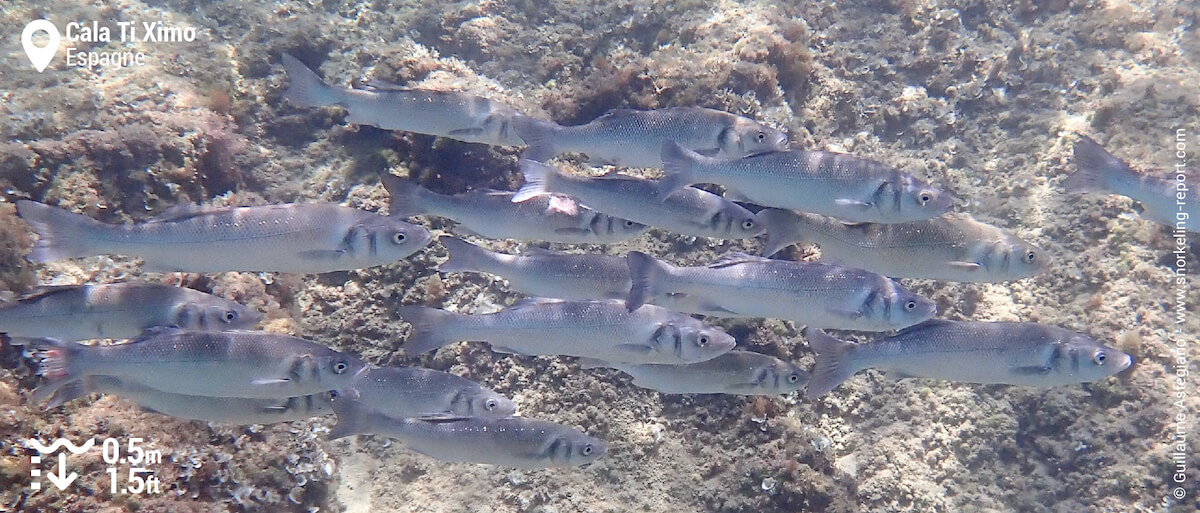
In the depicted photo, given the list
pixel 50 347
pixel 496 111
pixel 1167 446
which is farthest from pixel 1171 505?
pixel 50 347

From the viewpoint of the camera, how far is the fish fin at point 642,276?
371 centimetres

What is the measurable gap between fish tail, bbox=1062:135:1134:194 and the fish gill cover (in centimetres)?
3

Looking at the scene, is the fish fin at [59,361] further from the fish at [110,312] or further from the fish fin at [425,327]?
the fish fin at [425,327]

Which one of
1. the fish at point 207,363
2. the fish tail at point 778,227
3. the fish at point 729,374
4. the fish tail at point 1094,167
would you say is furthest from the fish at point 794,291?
the fish tail at point 1094,167

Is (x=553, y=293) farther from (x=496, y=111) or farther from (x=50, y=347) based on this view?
(x=50, y=347)

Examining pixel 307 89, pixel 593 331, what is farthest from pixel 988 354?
pixel 307 89

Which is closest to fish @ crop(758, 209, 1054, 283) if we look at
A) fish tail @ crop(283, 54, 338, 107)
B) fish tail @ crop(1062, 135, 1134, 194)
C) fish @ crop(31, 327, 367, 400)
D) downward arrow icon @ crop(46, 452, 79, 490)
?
fish tail @ crop(1062, 135, 1134, 194)

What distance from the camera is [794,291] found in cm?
377

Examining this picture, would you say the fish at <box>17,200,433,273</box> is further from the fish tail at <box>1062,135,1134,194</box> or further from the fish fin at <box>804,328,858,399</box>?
the fish tail at <box>1062,135,1134,194</box>

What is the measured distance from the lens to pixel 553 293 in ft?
14.2

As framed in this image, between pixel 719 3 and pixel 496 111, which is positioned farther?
pixel 719 3

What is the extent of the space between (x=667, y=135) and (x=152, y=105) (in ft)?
22.7

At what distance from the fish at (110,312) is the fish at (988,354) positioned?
13.3ft

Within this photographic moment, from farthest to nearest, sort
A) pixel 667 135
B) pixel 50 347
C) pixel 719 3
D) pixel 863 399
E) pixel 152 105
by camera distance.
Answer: pixel 719 3 < pixel 152 105 < pixel 863 399 < pixel 667 135 < pixel 50 347
